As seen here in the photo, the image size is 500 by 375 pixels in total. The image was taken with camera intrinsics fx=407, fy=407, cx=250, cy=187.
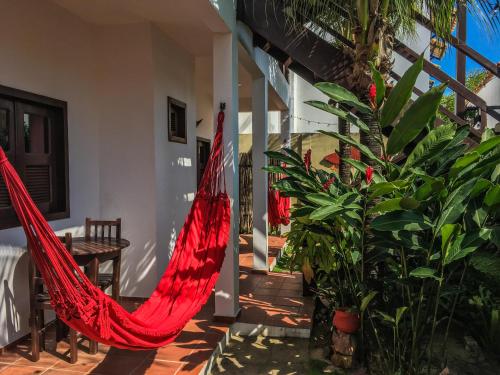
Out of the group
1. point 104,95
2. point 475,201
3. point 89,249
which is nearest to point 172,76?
point 104,95

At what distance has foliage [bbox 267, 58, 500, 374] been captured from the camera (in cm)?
226

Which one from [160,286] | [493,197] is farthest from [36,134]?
[493,197]

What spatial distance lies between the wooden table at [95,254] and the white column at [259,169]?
2.49 meters

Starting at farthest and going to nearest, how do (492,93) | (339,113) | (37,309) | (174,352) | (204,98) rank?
(492,93) < (204,98) < (174,352) < (37,309) < (339,113)

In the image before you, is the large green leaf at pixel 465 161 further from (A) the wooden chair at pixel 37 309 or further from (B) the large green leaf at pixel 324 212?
(A) the wooden chair at pixel 37 309

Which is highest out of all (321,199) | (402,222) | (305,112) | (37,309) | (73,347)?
(305,112)

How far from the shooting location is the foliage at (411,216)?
88.9 inches

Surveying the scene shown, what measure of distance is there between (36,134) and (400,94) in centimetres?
284

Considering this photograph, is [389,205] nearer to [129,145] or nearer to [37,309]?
[37,309]

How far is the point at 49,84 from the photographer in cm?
340


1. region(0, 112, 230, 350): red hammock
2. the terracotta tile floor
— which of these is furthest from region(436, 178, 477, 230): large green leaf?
the terracotta tile floor

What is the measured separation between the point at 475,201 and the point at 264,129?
10.9 ft

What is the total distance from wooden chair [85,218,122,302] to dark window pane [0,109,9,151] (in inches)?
36.5

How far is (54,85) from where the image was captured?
11.4 feet
